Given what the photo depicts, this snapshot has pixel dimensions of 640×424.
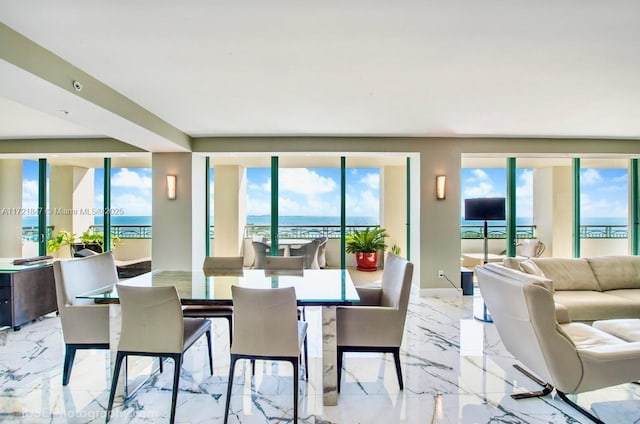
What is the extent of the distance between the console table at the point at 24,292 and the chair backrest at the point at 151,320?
2.49 meters

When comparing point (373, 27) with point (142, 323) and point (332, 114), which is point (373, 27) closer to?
point (332, 114)

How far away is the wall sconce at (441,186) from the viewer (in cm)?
529

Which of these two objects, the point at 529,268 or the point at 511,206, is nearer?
the point at 529,268

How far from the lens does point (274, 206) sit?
18.9ft

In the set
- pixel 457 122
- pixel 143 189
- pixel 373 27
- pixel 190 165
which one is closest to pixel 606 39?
pixel 373 27

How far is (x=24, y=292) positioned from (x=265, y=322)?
3.44 metres

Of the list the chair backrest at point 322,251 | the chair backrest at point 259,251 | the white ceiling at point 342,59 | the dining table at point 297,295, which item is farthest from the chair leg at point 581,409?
the chair backrest at point 259,251

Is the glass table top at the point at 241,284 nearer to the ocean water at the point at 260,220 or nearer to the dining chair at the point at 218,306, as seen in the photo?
the dining chair at the point at 218,306

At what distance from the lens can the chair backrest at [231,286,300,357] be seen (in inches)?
82.0

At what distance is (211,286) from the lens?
271cm

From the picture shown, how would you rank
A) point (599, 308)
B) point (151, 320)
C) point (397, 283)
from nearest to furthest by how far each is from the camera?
point (151, 320) → point (397, 283) → point (599, 308)

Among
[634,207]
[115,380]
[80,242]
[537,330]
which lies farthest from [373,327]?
[634,207]

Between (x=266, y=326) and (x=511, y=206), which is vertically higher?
(x=511, y=206)

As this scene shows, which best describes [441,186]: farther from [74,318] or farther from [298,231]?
[74,318]
